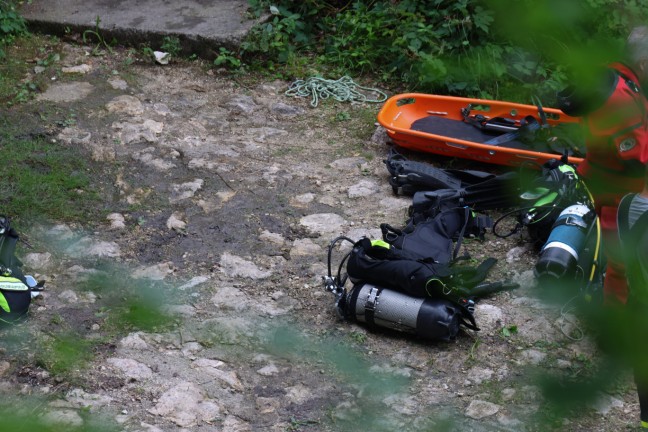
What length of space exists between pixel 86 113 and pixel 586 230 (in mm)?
3183

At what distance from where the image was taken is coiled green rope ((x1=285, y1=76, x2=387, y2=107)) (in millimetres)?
5812

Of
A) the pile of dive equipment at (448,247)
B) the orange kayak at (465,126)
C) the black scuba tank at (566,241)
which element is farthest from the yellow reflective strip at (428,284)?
the orange kayak at (465,126)

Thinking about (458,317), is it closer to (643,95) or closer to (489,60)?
(643,95)

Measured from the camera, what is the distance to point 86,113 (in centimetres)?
535

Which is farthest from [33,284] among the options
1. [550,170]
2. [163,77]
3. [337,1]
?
[337,1]

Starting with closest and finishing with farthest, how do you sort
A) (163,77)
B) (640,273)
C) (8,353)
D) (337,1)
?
1. (640,273)
2. (8,353)
3. (163,77)
4. (337,1)

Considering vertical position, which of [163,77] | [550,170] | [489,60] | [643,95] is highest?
[489,60]

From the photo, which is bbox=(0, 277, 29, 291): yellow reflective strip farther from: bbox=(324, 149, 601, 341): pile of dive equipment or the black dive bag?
bbox=(324, 149, 601, 341): pile of dive equipment

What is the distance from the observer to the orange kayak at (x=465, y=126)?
4.70 metres

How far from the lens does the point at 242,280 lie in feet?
12.8

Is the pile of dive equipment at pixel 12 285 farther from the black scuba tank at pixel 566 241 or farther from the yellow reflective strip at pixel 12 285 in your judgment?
the black scuba tank at pixel 566 241

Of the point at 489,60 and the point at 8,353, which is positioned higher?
the point at 489,60

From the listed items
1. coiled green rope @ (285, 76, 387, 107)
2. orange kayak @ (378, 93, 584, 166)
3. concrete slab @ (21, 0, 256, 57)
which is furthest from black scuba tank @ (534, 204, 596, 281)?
concrete slab @ (21, 0, 256, 57)

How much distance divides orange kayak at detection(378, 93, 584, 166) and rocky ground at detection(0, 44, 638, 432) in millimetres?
207
